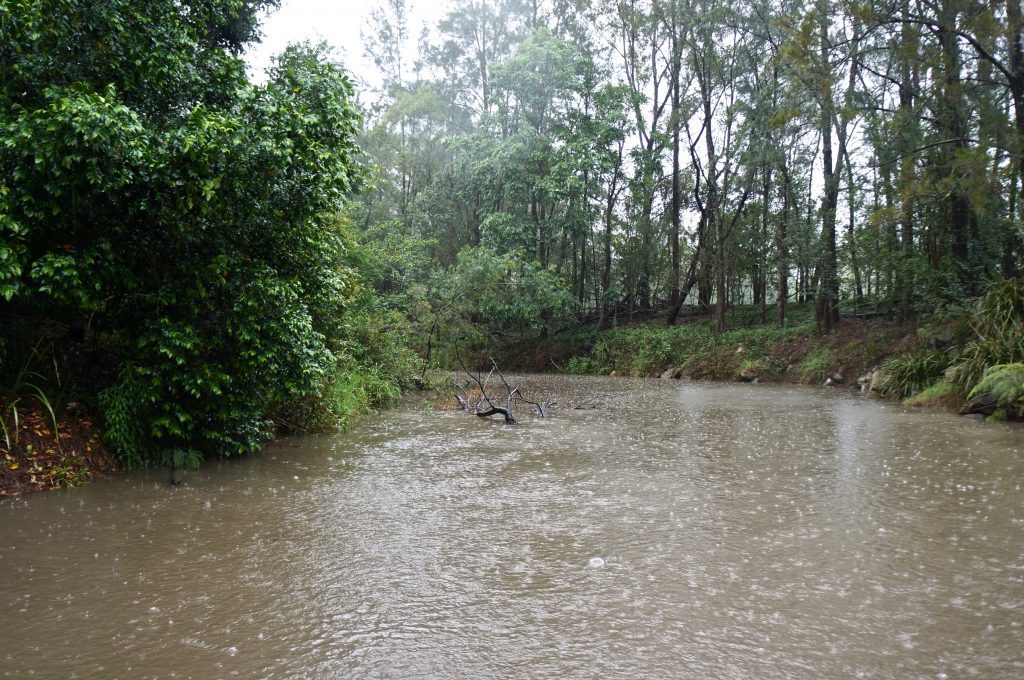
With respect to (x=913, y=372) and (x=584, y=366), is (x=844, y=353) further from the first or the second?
(x=584, y=366)

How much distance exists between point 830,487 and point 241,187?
5566mm

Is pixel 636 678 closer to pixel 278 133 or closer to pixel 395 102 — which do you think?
pixel 278 133

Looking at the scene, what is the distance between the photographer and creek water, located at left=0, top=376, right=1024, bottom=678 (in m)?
2.60

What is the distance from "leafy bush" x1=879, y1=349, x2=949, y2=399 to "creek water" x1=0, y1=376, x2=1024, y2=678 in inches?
245

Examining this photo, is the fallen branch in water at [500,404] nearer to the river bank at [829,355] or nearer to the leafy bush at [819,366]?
the river bank at [829,355]

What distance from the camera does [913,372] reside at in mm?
12625

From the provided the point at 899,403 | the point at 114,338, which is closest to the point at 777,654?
the point at 114,338

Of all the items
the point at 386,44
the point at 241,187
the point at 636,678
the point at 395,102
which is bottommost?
the point at 636,678

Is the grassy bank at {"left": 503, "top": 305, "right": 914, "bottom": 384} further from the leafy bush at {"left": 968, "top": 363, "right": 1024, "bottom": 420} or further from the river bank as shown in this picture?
the leafy bush at {"left": 968, "top": 363, "right": 1024, "bottom": 420}

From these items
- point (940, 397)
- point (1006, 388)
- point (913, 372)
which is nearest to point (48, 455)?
point (1006, 388)

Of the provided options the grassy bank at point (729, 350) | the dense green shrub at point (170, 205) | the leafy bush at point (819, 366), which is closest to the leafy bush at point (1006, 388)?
the grassy bank at point (729, 350)

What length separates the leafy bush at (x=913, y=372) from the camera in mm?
12273

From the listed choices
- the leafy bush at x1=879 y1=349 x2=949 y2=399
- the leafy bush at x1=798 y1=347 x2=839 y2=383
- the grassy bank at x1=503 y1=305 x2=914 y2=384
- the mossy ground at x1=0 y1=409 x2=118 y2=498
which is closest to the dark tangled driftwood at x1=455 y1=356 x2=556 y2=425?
the mossy ground at x1=0 y1=409 x2=118 y2=498

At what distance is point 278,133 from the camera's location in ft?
18.0
